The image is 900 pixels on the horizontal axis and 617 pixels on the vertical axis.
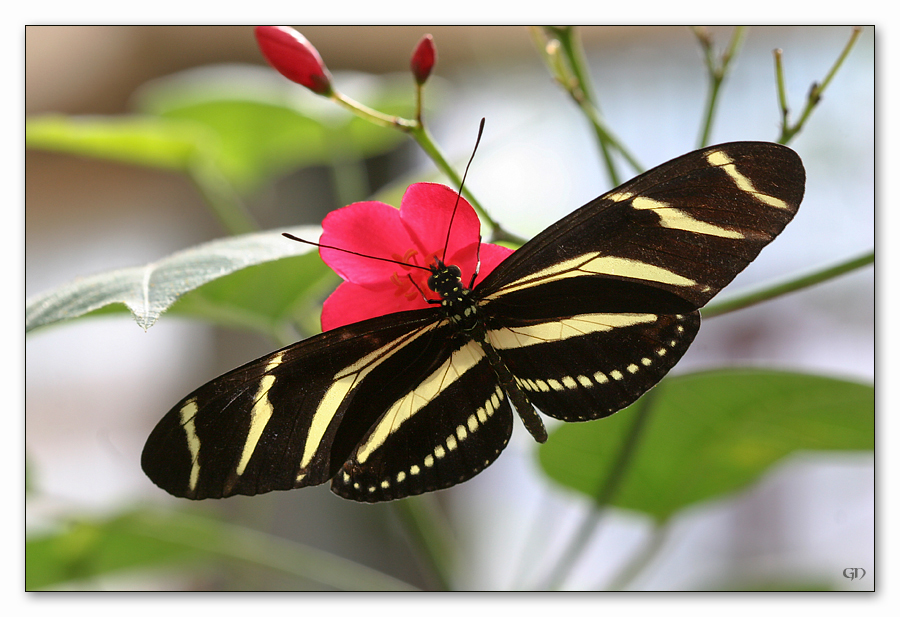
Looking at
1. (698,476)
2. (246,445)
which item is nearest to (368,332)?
(246,445)

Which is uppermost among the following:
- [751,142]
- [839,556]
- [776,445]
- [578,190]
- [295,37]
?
[578,190]

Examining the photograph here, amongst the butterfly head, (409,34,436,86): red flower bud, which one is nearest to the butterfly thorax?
the butterfly head

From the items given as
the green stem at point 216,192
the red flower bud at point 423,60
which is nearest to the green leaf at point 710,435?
the red flower bud at point 423,60

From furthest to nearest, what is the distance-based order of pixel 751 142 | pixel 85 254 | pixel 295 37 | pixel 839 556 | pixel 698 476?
pixel 85 254 → pixel 839 556 → pixel 698 476 → pixel 295 37 → pixel 751 142

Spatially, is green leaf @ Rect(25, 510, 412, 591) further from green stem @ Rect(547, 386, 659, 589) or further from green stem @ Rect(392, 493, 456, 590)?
green stem @ Rect(547, 386, 659, 589)

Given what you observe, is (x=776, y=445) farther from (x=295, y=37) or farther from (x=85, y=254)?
(x=85, y=254)

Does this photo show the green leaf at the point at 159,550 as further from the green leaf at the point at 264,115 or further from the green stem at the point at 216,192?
the green leaf at the point at 264,115

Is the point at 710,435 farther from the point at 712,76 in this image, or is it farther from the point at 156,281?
the point at 156,281
